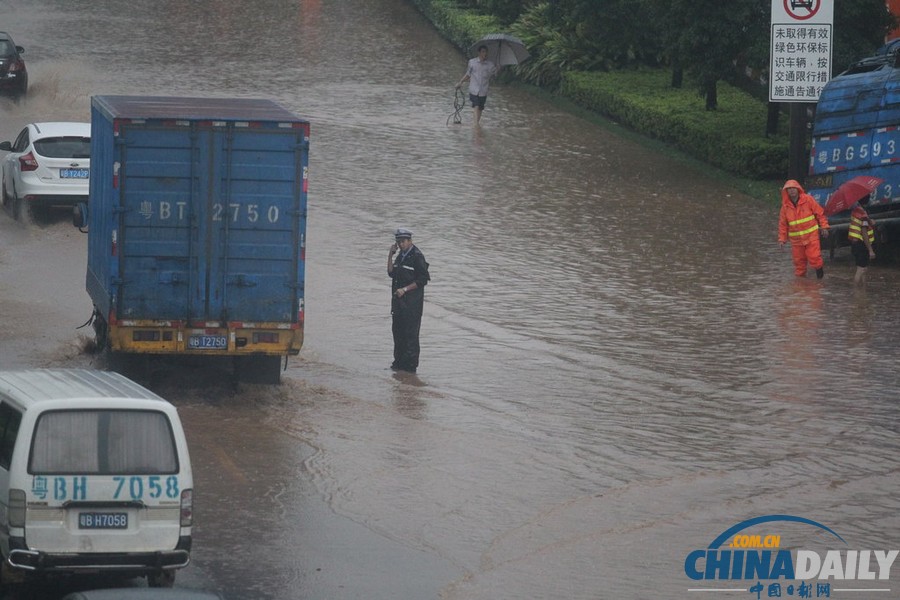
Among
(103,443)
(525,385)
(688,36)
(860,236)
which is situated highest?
(688,36)

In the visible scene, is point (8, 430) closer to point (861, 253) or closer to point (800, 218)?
point (800, 218)

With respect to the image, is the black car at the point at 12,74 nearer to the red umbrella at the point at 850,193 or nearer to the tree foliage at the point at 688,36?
the tree foliage at the point at 688,36

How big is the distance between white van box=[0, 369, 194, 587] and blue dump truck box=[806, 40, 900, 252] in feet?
48.3

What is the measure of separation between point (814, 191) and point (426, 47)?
2061 centimetres

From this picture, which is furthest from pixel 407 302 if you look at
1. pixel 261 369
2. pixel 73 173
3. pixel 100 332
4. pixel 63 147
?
pixel 63 147

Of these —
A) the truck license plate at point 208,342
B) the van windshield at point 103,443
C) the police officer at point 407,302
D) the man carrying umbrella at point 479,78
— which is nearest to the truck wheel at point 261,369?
the truck license plate at point 208,342

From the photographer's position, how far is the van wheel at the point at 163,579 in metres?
9.68

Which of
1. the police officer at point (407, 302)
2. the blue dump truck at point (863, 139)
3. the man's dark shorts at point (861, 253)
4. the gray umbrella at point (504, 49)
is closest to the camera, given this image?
the police officer at point (407, 302)

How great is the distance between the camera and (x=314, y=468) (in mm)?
12867

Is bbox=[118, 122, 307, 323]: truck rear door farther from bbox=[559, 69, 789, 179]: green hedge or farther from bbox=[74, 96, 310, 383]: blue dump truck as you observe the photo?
bbox=[559, 69, 789, 179]: green hedge

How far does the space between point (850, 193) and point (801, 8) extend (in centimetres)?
468

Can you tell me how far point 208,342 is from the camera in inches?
568

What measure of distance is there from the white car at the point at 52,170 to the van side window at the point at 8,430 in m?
12.9

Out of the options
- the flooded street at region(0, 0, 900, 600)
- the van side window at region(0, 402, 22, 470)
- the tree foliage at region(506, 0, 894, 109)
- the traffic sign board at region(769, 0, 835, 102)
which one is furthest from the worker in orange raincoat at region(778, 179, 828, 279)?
the van side window at region(0, 402, 22, 470)
